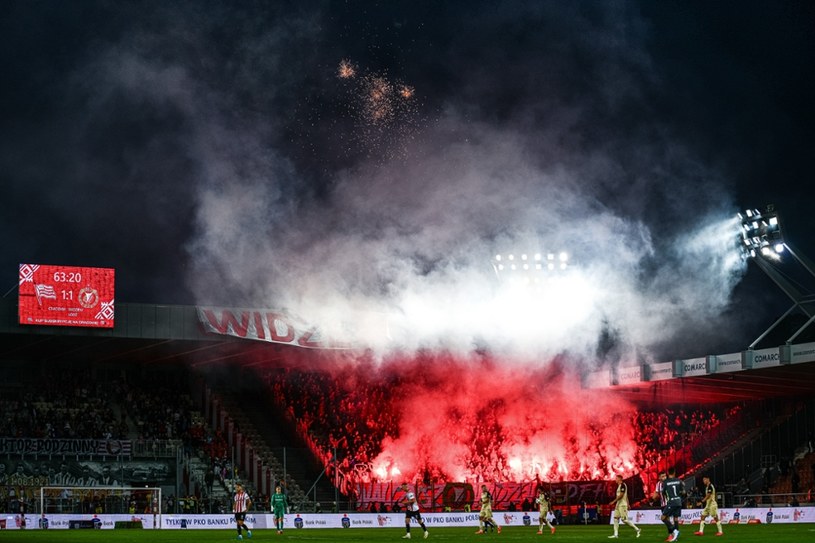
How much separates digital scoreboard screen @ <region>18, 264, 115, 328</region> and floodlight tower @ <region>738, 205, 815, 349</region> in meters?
31.6

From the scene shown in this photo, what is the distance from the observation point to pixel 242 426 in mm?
61406

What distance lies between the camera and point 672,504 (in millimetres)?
31312

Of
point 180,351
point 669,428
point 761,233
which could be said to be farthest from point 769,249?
point 180,351

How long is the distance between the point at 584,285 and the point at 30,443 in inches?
1099

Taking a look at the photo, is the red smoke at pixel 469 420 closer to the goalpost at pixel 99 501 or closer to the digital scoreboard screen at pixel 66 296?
the goalpost at pixel 99 501

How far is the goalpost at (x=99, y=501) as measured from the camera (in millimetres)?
47844

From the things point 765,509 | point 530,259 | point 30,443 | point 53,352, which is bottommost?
point 765,509

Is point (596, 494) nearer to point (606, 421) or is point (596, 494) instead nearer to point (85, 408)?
point (606, 421)

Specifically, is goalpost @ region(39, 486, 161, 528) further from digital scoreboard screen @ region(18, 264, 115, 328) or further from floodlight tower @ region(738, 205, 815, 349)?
floodlight tower @ region(738, 205, 815, 349)

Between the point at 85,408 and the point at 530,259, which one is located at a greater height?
the point at 530,259

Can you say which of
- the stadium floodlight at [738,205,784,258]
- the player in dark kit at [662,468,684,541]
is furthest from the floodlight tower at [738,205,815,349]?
the player in dark kit at [662,468,684,541]

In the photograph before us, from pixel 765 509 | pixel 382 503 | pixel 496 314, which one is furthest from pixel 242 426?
pixel 765 509

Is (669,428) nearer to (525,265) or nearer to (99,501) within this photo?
(525,265)

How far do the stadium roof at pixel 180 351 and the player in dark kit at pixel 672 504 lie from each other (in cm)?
2236
